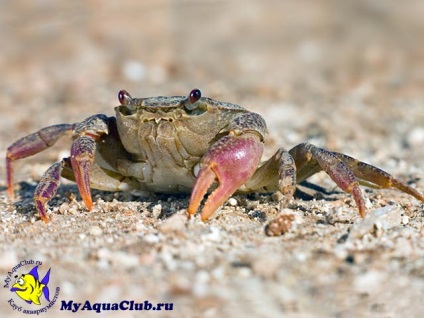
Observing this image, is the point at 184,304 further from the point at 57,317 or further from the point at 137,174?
the point at 137,174

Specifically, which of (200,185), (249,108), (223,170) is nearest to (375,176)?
Result: (223,170)

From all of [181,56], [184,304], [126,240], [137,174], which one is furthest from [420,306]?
[181,56]

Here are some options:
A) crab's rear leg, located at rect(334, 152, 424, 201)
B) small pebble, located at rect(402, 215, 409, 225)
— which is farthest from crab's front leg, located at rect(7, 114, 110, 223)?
small pebble, located at rect(402, 215, 409, 225)

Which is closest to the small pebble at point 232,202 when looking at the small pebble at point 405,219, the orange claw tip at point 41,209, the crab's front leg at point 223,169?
the crab's front leg at point 223,169

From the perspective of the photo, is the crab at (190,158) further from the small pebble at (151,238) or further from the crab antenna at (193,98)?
the small pebble at (151,238)

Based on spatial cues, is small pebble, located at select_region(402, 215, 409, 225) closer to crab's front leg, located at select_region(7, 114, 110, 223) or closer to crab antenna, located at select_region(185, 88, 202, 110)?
crab antenna, located at select_region(185, 88, 202, 110)

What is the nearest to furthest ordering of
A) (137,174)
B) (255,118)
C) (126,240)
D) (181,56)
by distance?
(126,240) < (255,118) < (137,174) < (181,56)

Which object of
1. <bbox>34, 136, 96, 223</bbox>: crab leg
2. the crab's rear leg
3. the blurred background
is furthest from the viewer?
the blurred background
